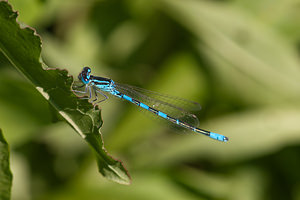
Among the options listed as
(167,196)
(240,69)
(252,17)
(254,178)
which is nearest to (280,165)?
(254,178)

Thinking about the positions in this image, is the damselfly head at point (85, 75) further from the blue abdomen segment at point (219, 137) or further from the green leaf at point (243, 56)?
the green leaf at point (243, 56)

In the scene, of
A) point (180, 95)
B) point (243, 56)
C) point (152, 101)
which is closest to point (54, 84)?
point (152, 101)

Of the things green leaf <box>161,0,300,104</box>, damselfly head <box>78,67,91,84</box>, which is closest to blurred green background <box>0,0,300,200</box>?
green leaf <box>161,0,300,104</box>

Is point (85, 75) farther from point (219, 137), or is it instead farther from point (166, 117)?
point (219, 137)

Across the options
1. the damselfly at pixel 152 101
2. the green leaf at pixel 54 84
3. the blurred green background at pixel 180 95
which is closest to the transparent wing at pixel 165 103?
the damselfly at pixel 152 101

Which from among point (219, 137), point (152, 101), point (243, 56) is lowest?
point (219, 137)

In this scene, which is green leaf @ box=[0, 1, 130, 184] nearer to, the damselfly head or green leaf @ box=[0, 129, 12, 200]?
green leaf @ box=[0, 129, 12, 200]
